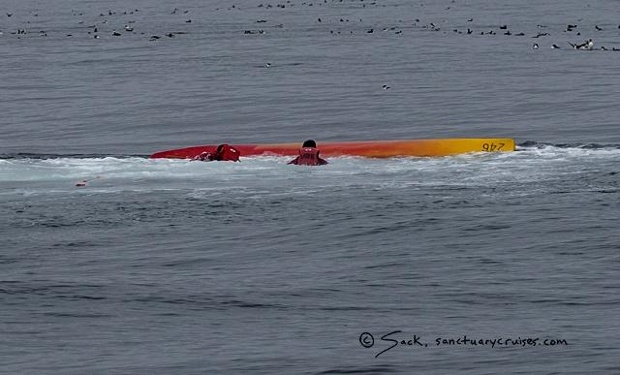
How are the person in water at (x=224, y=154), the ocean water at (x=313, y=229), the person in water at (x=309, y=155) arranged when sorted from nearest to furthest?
the ocean water at (x=313, y=229) < the person in water at (x=309, y=155) < the person in water at (x=224, y=154)

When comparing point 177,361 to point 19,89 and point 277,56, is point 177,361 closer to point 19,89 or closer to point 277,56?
point 19,89

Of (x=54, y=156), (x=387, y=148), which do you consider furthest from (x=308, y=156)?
(x=54, y=156)

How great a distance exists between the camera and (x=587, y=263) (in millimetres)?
33875

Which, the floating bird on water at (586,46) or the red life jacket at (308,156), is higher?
the floating bird on water at (586,46)

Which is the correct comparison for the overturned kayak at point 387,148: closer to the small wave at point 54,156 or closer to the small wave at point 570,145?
the small wave at point 570,145

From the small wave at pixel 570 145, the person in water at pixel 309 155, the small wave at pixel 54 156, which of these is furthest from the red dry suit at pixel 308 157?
the small wave at pixel 570 145

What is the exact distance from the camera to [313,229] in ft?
125

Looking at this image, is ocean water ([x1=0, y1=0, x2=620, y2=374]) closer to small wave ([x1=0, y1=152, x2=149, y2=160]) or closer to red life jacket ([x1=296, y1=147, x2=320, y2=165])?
small wave ([x1=0, y1=152, x2=149, y2=160])

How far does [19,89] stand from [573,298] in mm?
55187

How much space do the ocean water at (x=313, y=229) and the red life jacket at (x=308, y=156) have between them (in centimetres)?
34

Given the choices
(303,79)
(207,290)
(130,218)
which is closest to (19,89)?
(303,79)

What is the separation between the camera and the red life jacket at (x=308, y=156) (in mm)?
46875

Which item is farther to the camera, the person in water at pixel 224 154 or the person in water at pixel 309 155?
the person in water at pixel 224 154

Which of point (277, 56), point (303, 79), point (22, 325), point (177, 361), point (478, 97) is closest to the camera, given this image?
point (177, 361)
